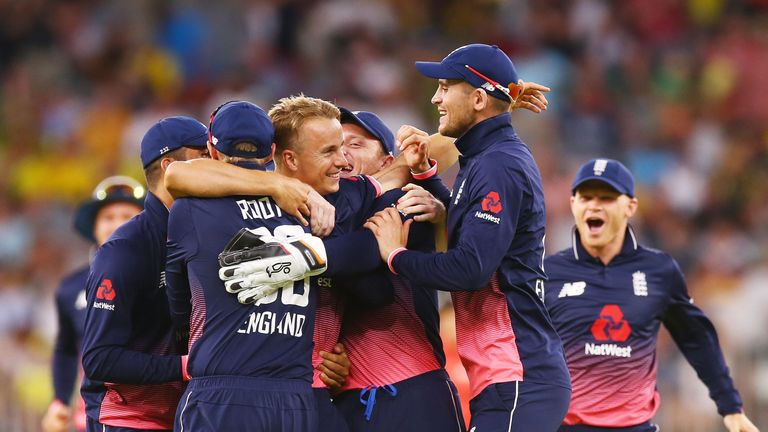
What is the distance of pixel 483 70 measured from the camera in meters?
5.91

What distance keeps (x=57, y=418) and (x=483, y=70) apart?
3.96 m

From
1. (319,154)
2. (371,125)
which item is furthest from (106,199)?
(319,154)

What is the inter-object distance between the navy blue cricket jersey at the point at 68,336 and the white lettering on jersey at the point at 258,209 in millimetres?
3110

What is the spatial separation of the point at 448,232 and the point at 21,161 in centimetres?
1145

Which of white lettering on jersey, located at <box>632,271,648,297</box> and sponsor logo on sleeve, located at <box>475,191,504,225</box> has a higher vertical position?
white lettering on jersey, located at <box>632,271,648,297</box>

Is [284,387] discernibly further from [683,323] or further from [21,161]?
[21,161]

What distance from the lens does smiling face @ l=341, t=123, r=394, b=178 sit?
6.52 meters

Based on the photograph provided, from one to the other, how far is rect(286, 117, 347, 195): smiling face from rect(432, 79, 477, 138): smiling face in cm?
60

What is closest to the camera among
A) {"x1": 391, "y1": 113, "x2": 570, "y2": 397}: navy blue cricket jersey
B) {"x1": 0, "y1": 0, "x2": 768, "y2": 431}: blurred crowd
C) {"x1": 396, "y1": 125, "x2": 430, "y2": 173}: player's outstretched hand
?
{"x1": 391, "y1": 113, "x2": 570, "y2": 397}: navy blue cricket jersey

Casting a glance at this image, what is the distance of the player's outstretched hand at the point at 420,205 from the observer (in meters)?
5.89

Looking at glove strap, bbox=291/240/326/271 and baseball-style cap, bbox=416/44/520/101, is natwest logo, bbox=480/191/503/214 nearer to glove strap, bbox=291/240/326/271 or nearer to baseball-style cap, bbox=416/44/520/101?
baseball-style cap, bbox=416/44/520/101

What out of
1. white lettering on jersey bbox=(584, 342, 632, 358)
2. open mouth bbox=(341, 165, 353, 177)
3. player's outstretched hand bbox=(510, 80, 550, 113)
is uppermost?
player's outstretched hand bbox=(510, 80, 550, 113)

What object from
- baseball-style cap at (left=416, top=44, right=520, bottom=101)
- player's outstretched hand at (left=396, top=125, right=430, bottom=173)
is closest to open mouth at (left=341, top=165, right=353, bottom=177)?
player's outstretched hand at (left=396, top=125, right=430, bottom=173)

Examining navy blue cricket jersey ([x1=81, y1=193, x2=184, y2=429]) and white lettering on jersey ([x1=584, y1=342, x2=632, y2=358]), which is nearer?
navy blue cricket jersey ([x1=81, y1=193, x2=184, y2=429])
